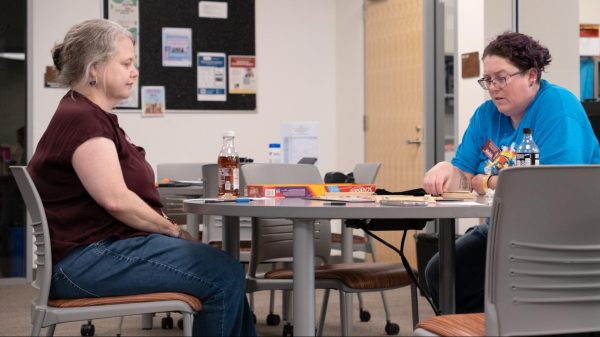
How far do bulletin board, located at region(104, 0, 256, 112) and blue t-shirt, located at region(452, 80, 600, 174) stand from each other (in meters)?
4.73

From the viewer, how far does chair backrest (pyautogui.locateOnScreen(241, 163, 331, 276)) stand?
130 inches

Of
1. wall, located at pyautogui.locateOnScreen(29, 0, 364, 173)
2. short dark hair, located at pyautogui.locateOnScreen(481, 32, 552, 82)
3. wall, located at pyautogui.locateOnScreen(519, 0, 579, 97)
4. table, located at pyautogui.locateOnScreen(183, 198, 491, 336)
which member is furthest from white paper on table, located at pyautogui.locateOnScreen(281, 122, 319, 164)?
table, located at pyautogui.locateOnScreen(183, 198, 491, 336)

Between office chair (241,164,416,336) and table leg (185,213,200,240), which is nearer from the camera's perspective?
office chair (241,164,416,336)

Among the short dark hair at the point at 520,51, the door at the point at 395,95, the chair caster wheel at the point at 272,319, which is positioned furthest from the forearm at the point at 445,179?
the door at the point at 395,95

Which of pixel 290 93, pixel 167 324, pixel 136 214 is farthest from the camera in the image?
pixel 290 93

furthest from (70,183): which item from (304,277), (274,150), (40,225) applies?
(274,150)

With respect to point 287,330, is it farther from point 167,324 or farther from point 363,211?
point 363,211

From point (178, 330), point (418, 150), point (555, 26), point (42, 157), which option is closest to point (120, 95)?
point (42, 157)

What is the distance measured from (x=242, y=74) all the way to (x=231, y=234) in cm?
484

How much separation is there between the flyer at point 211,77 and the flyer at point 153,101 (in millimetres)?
336

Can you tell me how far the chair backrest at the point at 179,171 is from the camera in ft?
18.1

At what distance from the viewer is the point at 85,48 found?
98.0 inches

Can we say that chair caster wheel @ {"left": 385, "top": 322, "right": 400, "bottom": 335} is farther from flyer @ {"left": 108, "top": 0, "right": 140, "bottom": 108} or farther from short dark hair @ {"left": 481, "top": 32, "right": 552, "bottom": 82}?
flyer @ {"left": 108, "top": 0, "right": 140, "bottom": 108}

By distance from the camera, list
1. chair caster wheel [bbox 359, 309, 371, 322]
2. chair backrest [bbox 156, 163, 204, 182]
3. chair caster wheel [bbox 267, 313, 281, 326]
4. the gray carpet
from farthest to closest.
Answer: chair backrest [bbox 156, 163, 204, 182] < chair caster wheel [bbox 359, 309, 371, 322] < chair caster wheel [bbox 267, 313, 281, 326] < the gray carpet
